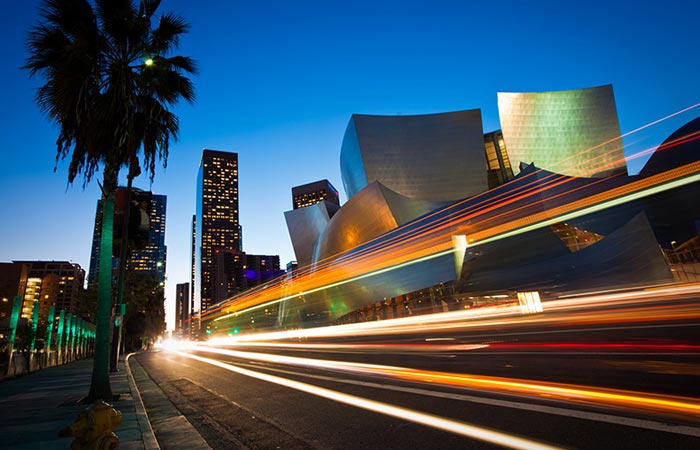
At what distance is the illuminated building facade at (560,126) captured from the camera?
48.2 m

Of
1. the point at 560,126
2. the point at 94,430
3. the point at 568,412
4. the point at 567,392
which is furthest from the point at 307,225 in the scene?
the point at 94,430

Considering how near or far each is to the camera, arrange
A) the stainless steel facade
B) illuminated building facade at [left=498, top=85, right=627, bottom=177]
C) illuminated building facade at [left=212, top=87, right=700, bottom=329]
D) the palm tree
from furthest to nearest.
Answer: the stainless steel facade < illuminated building facade at [left=498, top=85, right=627, bottom=177] < illuminated building facade at [left=212, top=87, right=700, bottom=329] < the palm tree

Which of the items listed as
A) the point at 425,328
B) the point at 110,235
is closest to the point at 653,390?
the point at 110,235

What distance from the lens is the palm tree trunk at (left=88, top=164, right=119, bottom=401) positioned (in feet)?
22.5

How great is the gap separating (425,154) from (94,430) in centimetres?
5367

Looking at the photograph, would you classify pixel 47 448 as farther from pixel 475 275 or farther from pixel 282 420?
pixel 475 275

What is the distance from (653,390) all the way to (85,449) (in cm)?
573

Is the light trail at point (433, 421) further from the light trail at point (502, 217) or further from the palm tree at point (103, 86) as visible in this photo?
the light trail at point (502, 217)

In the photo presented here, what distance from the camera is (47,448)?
146 inches

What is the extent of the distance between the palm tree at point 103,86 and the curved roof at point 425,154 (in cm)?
4508

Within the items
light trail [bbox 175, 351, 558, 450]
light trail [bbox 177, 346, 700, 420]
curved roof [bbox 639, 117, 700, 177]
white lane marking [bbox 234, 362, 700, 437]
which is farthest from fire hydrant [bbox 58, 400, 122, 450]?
curved roof [bbox 639, 117, 700, 177]

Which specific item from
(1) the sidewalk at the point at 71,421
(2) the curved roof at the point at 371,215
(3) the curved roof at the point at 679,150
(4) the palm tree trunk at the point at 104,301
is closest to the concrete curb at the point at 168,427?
(1) the sidewalk at the point at 71,421

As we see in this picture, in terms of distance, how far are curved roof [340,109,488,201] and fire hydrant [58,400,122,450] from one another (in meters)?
50.3

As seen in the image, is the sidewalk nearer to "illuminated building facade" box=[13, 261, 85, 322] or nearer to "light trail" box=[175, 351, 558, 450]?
"light trail" box=[175, 351, 558, 450]
